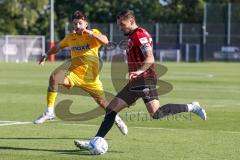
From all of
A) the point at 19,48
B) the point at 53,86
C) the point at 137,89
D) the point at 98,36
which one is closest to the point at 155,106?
the point at 137,89

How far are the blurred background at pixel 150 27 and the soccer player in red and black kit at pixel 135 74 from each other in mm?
41271

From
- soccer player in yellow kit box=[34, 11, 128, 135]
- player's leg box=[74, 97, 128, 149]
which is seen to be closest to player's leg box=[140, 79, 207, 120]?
player's leg box=[74, 97, 128, 149]

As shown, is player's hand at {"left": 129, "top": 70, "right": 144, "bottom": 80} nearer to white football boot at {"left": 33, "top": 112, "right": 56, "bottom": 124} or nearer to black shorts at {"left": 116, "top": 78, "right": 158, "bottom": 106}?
black shorts at {"left": 116, "top": 78, "right": 158, "bottom": 106}

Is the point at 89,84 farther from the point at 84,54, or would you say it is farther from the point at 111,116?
the point at 111,116

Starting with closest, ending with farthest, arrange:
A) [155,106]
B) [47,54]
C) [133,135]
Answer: [155,106] → [133,135] → [47,54]

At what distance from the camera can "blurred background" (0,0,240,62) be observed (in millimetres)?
69000

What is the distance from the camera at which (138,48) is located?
11195 mm

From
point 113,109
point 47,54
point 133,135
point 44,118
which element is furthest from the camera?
point 47,54

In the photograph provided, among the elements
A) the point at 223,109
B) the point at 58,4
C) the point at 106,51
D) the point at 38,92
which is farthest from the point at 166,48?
the point at 223,109

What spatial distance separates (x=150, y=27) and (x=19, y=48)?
49.6ft

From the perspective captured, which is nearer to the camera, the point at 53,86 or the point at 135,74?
the point at 135,74

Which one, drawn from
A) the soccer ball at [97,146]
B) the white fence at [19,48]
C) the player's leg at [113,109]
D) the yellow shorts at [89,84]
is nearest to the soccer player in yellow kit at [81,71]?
the yellow shorts at [89,84]

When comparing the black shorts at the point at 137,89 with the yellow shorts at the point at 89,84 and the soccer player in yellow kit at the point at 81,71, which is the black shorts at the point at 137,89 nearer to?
the soccer player in yellow kit at the point at 81,71

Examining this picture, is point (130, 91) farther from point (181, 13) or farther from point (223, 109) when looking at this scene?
point (181, 13)
